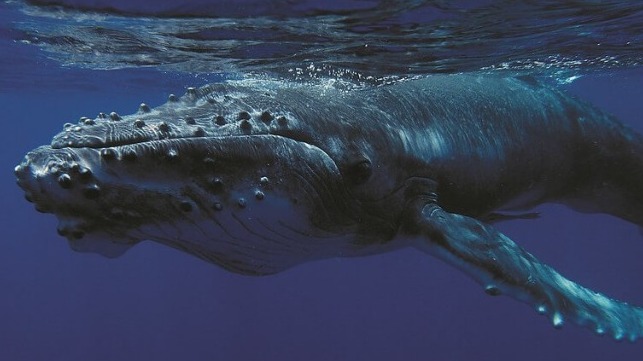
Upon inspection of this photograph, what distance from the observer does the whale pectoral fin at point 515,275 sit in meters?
5.13

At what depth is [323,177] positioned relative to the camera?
5230 mm

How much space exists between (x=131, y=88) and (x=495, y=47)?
17119 mm

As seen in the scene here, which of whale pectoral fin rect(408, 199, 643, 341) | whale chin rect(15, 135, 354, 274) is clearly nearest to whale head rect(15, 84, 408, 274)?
whale chin rect(15, 135, 354, 274)

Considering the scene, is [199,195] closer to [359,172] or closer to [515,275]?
[359,172]

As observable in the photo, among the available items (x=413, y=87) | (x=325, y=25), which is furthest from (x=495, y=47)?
(x=413, y=87)

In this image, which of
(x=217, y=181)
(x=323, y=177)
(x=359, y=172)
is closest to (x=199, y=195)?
(x=217, y=181)

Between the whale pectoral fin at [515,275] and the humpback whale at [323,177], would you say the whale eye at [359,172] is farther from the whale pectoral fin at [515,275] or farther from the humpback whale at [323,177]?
the whale pectoral fin at [515,275]

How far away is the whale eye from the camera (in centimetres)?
556

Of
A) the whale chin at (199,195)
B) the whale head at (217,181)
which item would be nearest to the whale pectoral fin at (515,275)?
the whale head at (217,181)

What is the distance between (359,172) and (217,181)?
5.12 ft

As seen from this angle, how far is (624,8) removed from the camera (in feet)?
37.7

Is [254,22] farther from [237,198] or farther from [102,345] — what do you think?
[102,345]

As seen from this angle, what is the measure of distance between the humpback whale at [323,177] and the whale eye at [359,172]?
0.01 metres

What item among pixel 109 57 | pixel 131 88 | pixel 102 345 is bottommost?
pixel 102 345
